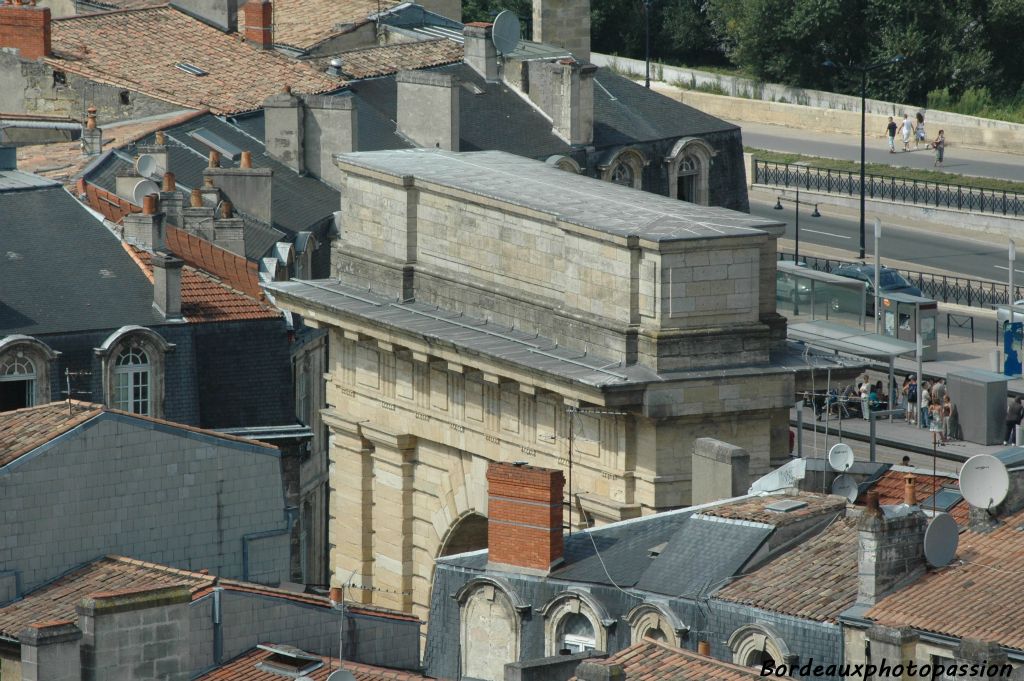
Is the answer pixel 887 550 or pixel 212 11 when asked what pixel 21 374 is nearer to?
pixel 887 550

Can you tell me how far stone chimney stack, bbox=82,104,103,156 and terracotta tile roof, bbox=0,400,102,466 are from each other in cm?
2285

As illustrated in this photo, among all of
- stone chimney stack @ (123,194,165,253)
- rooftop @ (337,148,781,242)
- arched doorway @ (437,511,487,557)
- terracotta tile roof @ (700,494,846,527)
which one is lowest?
arched doorway @ (437,511,487,557)

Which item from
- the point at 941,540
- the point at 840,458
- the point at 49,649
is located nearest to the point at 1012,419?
the point at 840,458

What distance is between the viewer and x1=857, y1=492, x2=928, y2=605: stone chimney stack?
32094 mm

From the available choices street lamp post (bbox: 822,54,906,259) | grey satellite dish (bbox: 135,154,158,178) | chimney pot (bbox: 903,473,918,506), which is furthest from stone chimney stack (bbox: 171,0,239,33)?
chimney pot (bbox: 903,473,918,506)

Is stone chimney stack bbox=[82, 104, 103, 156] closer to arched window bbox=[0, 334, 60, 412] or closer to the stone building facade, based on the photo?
the stone building facade

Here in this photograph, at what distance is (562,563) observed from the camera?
3616 centimetres

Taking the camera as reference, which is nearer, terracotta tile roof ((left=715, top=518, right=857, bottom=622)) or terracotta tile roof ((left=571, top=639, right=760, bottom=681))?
terracotta tile roof ((left=571, top=639, right=760, bottom=681))

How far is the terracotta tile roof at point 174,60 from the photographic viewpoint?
6825 cm

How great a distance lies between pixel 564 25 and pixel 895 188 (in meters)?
17.0

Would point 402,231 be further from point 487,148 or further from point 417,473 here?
point 487,148

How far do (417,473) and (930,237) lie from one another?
44424mm

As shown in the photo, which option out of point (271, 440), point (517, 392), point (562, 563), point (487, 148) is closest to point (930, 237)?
point (487, 148)

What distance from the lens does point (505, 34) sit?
2849 inches
